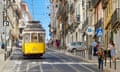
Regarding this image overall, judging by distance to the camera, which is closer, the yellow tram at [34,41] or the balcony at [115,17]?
the balcony at [115,17]

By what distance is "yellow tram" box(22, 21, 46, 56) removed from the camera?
4866 cm

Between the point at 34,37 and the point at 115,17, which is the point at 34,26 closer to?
the point at 34,37

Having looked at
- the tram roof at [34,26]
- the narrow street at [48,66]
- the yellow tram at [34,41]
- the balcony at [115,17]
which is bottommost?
the narrow street at [48,66]

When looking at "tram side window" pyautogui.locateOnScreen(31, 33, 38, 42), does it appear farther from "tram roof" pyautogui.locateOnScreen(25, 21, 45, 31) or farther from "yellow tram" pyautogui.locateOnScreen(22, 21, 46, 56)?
"tram roof" pyautogui.locateOnScreen(25, 21, 45, 31)

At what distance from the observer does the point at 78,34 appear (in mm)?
92438

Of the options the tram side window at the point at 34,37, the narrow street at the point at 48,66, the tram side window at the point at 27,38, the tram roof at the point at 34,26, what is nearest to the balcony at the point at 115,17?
the tram roof at the point at 34,26

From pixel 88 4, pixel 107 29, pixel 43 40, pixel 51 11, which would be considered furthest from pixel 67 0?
pixel 51 11

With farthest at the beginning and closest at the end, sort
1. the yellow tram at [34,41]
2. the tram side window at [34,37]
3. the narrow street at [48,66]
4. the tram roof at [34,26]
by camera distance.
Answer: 1. the tram roof at [34,26]
2. the tram side window at [34,37]
3. the yellow tram at [34,41]
4. the narrow street at [48,66]

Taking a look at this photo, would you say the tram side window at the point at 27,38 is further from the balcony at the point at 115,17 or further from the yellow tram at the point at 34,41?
the balcony at the point at 115,17

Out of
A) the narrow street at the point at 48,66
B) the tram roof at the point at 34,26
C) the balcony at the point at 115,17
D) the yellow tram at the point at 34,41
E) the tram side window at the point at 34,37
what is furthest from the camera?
the tram roof at the point at 34,26

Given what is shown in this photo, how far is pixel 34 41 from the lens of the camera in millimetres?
49031

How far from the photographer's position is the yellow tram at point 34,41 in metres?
48.7

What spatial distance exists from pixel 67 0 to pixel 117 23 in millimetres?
65450

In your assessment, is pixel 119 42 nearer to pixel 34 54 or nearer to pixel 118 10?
pixel 118 10
